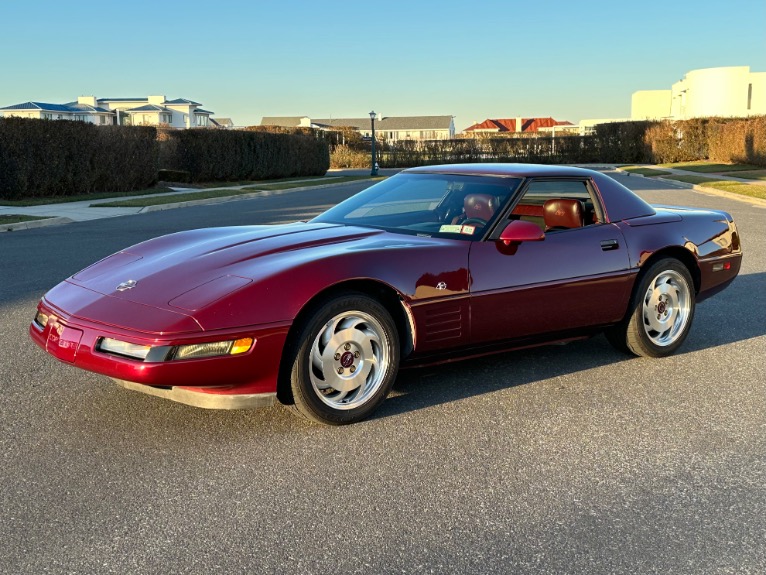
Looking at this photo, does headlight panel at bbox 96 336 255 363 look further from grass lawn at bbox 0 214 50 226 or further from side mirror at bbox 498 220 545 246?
grass lawn at bbox 0 214 50 226

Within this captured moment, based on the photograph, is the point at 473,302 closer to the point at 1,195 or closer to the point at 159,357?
the point at 159,357

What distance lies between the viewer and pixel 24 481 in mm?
3564

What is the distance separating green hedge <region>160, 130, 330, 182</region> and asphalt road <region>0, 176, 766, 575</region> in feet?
93.0

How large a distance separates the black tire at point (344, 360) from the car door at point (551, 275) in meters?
0.63

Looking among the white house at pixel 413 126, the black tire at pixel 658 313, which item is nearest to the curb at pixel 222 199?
the black tire at pixel 658 313

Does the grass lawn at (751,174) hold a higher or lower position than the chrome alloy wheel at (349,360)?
lower

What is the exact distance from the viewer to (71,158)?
24.1m

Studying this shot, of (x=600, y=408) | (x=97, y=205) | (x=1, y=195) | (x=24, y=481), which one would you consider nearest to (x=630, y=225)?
(x=600, y=408)

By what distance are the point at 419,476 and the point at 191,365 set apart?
3.78 ft

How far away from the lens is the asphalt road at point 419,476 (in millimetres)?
2969

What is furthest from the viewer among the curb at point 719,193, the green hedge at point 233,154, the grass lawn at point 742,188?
the green hedge at point 233,154

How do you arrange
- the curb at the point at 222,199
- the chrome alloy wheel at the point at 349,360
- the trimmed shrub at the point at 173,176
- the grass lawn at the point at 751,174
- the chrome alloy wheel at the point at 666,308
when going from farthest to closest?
the trimmed shrub at the point at 173,176 < the grass lawn at the point at 751,174 < the curb at the point at 222,199 < the chrome alloy wheel at the point at 666,308 < the chrome alloy wheel at the point at 349,360

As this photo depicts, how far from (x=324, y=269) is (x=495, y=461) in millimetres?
1262

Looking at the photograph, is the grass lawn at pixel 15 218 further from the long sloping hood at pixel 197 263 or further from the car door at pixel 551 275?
the car door at pixel 551 275
